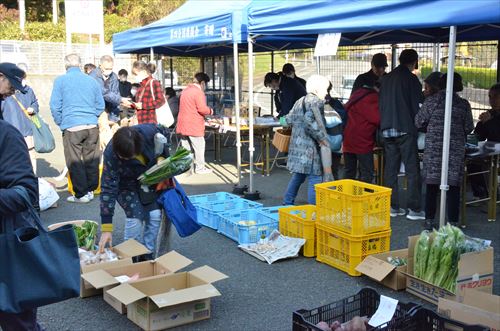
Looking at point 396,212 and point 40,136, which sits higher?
point 40,136

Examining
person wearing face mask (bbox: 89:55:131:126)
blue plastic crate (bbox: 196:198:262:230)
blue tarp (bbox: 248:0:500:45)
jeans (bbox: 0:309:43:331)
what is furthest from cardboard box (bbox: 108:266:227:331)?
person wearing face mask (bbox: 89:55:131:126)

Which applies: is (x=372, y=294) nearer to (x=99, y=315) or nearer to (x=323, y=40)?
(x=99, y=315)

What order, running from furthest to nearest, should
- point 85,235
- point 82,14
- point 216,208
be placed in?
point 82,14 < point 216,208 < point 85,235

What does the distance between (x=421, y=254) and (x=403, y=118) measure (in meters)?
2.51

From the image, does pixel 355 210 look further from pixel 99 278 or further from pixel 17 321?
pixel 17 321

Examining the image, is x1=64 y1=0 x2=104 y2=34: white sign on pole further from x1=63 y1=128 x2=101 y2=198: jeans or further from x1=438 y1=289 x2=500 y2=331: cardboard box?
x1=438 y1=289 x2=500 y2=331: cardboard box

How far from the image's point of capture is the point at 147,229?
4805mm

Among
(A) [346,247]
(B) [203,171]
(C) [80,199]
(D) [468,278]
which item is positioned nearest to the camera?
(D) [468,278]

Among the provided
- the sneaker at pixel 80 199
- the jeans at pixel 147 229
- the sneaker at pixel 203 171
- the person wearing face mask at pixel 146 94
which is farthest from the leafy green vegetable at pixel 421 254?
the sneaker at pixel 203 171

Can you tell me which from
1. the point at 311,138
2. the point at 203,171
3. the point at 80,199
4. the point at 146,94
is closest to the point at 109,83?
the point at 146,94

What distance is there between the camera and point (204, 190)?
869cm

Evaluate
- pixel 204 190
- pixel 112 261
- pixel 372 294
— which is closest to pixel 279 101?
pixel 204 190

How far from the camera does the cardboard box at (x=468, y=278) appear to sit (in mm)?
4168

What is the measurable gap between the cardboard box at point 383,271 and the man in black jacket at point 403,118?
2.18 m
